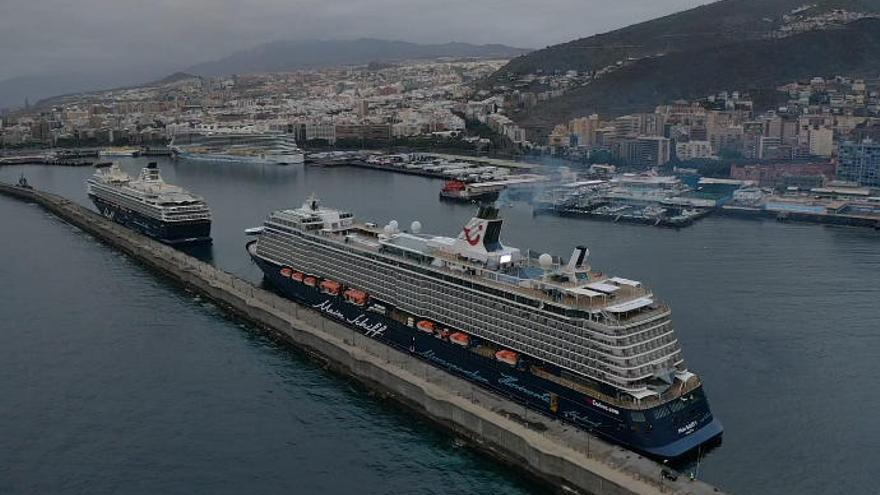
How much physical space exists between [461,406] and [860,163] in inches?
1547

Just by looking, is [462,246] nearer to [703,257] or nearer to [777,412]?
[777,412]

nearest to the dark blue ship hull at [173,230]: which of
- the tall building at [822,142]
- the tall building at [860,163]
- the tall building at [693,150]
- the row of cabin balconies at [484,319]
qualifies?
the row of cabin balconies at [484,319]

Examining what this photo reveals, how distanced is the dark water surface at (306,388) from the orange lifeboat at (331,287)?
2.11 metres

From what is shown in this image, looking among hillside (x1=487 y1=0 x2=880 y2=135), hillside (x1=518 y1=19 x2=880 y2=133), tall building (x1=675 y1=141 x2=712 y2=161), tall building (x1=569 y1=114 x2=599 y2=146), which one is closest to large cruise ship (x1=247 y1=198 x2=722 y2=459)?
tall building (x1=675 y1=141 x2=712 y2=161)

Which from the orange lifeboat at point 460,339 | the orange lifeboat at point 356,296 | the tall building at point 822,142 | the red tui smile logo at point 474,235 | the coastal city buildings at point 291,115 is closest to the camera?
the orange lifeboat at point 460,339

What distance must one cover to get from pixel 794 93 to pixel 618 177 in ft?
101

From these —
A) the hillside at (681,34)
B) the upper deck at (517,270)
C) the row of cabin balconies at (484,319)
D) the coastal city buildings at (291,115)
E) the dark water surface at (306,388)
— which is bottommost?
the dark water surface at (306,388)

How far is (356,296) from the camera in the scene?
2022cm

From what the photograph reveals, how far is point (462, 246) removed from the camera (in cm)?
1800

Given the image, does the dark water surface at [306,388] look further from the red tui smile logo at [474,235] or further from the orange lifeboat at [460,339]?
the red tui smile logo at [474,235]

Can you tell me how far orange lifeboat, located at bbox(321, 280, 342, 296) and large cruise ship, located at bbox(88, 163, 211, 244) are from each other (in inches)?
488

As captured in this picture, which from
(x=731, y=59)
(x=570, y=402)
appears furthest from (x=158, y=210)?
(x=731, y=59)

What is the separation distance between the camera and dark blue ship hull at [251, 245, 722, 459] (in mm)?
13594

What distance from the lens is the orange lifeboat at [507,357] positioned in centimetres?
1574
